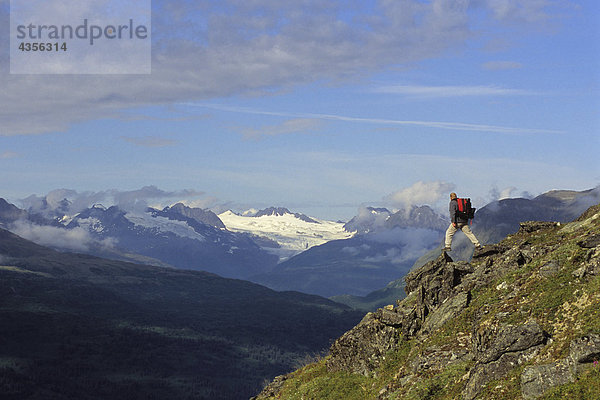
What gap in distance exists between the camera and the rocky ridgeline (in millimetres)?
35344

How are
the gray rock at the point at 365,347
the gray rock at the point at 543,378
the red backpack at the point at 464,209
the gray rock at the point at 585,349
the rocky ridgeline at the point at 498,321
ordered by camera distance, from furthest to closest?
the gray rock at the point at 365,347 < the red backpack at the point at 464,209 < the rocky ridgeline at the point at 498,321 < the gray rock at the point at 543,378 < the gray rock at the point at 585,349

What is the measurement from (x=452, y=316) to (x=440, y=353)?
4.50 m

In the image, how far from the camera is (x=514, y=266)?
49.9 meters

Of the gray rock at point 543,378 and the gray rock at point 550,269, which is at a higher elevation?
the gray rock at point 550,269

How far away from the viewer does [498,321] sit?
4106 cm

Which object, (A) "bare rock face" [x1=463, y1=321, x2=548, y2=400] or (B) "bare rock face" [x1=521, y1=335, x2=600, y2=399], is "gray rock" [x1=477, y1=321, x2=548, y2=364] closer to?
(A) "bare rock face" [x1=463, y1=321, x2=548, y2=400]

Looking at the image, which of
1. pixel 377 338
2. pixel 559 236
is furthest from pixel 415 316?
pixel 559 236

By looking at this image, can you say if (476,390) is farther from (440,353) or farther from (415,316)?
(415,316)

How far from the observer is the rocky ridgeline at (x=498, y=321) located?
35344mm

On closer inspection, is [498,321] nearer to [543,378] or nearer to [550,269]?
[550,269]

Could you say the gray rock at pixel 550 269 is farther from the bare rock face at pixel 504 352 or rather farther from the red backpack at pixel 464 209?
the red backpack at pixel 464 209

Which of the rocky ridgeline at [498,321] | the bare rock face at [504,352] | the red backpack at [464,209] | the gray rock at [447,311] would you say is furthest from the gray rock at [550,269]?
the red backpack at [464,209]

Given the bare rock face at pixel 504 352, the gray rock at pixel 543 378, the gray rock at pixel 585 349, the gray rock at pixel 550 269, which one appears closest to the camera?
the gray rock at pixel 585 349

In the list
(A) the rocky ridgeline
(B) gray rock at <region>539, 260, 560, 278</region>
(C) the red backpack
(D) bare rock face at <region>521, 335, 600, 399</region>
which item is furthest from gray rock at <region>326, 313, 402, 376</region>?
(D) bare rock face at <region>521, 335, 600, 399</region>
